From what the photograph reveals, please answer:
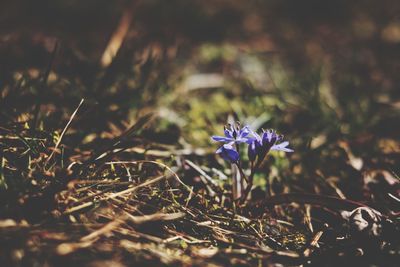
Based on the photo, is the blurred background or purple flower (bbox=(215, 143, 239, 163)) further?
the blurred background

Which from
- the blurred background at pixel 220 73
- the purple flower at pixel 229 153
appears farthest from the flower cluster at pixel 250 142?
the blurred background at pixel 220 73

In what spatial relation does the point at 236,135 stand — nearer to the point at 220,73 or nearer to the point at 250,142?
the point at 250,142

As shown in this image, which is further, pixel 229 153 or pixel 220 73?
pixel 220 73

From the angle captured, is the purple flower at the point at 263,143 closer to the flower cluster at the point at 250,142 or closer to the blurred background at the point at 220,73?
the flower cluster at the point at 250,142

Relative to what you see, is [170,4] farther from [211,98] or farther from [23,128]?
[23,128]

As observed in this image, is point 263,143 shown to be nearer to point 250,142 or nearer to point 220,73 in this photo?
point 250,142

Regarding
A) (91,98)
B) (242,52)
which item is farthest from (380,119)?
(91,98)

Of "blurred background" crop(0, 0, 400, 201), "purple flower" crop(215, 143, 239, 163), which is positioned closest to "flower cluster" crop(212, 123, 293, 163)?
"purple flower" crop(215, 143, 239, 163)

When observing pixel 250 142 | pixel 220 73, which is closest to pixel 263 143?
pixel 250 142

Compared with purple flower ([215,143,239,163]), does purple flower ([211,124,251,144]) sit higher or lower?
higher

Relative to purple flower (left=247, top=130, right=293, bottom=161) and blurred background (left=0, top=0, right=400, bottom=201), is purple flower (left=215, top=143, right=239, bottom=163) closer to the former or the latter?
purple flower (left=247, top=130, right=293, bottom=161)
